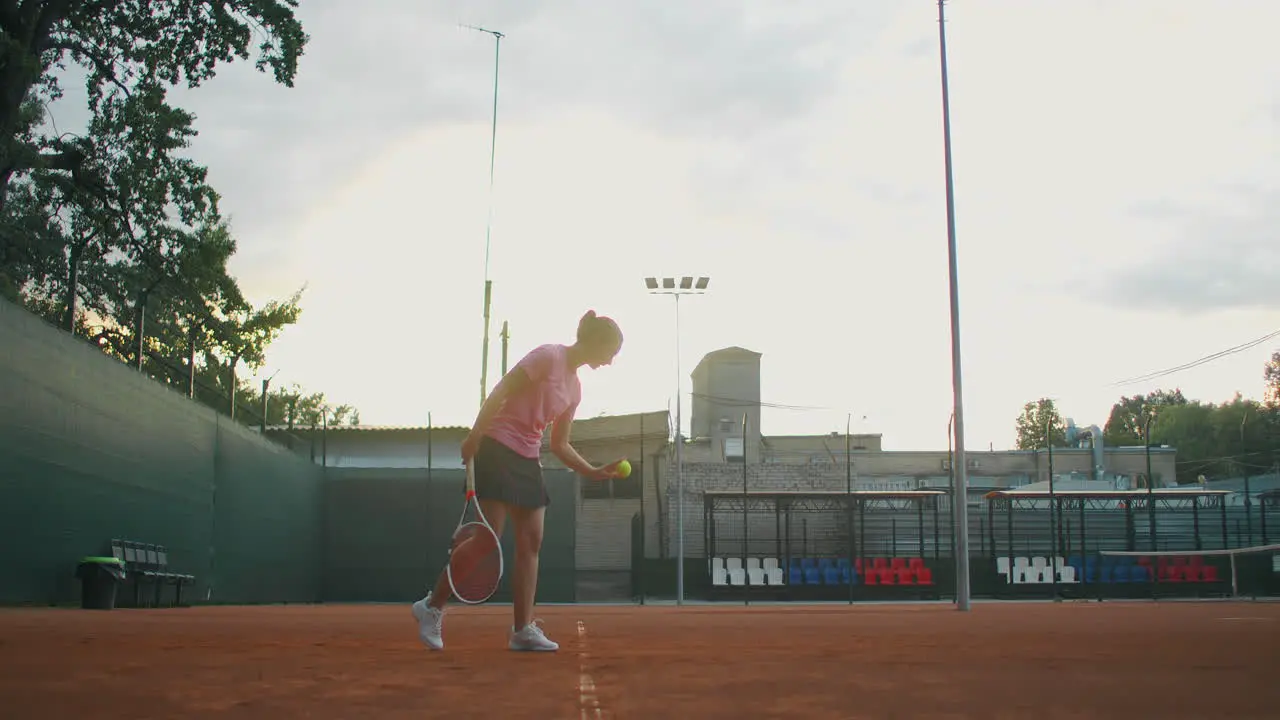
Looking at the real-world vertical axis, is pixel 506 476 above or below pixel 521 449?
below

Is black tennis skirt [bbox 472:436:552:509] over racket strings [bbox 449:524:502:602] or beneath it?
over

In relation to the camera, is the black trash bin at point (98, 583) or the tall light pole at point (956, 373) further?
the tall light pole at point (956, 373)

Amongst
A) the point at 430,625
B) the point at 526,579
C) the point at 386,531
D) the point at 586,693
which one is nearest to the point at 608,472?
the point at 526,579

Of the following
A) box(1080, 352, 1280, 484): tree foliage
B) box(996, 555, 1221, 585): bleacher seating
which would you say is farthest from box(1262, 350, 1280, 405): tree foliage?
Result: box(996, 555, 1221, 585): bleacher seating

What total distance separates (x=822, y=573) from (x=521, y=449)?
28.8m

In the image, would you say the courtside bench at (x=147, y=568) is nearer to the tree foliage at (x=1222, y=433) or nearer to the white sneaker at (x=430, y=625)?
the white sneaker at (x=430, y=625)

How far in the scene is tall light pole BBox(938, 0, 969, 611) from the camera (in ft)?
53.9

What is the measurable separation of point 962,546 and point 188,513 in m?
10.9

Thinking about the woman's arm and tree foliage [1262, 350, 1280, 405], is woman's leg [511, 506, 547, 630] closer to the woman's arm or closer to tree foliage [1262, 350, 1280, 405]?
the woman's arm

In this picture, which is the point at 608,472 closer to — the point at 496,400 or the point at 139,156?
the point at 496,400

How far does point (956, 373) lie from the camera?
16953 millimetres

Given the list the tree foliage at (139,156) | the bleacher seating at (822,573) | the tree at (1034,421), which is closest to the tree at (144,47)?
the tree foliage at (139,156)

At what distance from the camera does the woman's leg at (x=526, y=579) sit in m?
5.64

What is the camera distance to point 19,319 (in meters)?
13.0
